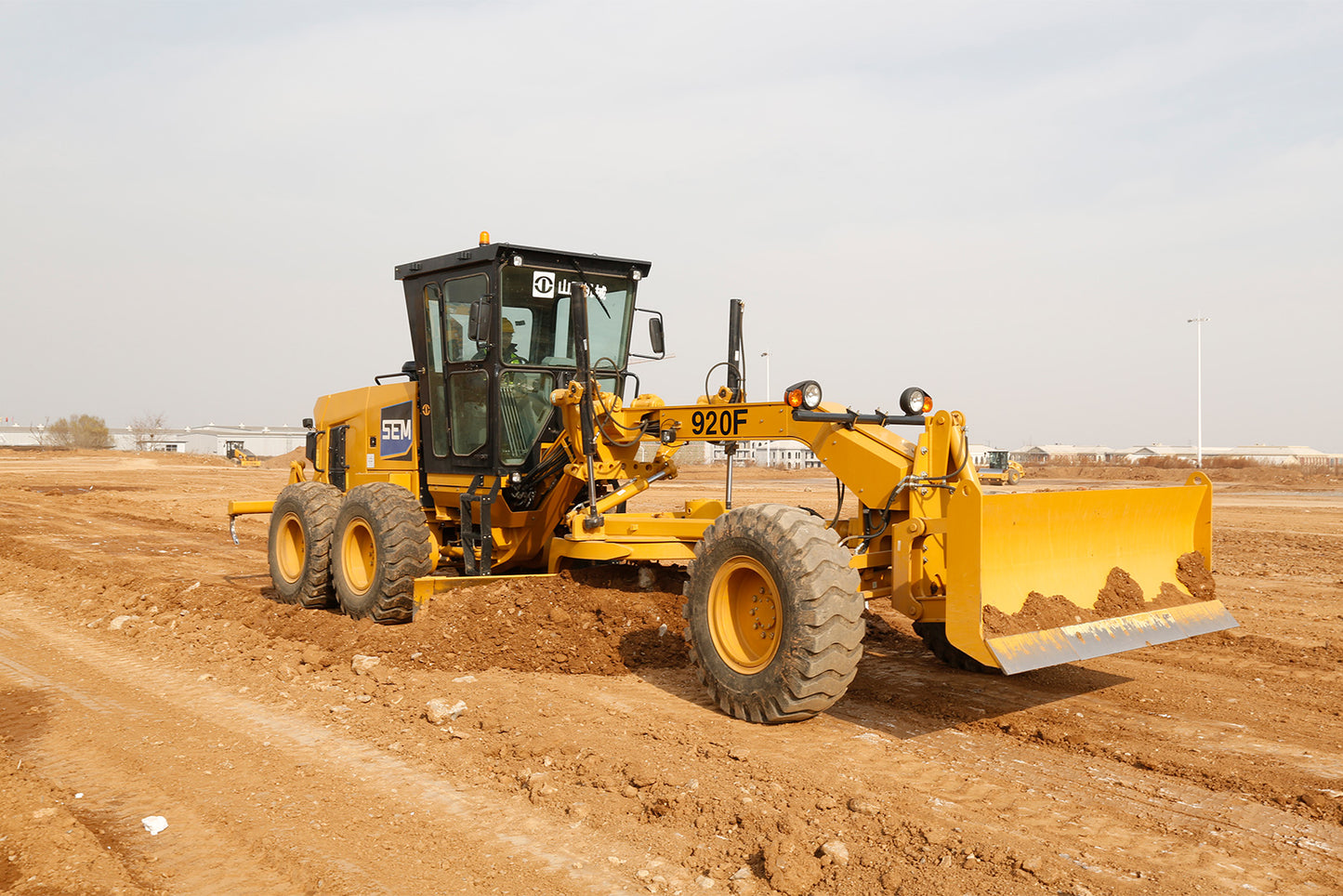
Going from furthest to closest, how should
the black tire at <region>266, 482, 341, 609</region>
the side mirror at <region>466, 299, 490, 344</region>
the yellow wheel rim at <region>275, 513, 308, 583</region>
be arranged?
the yellow wheel rim at <region>275, 513, 308, 583</region>
the black tire at <region>266, 482, 341, 609</region>
the side mirror at <region>466, 299, 490, 344</region>

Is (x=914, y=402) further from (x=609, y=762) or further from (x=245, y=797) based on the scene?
(x=245, y=797)

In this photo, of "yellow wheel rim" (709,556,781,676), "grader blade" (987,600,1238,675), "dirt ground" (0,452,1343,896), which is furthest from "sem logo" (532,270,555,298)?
"grader blade" (987,600,1238,675)

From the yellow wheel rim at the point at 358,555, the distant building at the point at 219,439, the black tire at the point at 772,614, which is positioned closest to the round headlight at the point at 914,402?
the black tire at the point at 772,614

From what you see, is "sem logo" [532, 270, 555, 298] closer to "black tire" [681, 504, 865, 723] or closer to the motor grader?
the motor grader

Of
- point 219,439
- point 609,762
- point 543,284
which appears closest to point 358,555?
point 543,284

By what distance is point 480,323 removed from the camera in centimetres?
760

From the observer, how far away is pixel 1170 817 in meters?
4.20

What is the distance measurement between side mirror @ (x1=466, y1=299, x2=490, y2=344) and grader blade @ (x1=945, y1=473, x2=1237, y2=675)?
4034mm

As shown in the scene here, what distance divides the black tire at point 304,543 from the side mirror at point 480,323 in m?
2.70

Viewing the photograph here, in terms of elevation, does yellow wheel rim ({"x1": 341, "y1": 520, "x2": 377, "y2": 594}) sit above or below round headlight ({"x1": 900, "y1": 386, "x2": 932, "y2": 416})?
below

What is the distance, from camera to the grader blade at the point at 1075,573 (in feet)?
16.4

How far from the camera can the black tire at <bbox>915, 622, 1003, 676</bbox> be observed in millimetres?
6875

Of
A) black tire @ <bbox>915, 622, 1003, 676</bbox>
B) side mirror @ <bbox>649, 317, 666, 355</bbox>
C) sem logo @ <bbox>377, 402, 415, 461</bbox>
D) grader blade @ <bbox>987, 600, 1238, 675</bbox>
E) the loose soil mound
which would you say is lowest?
black tire @ <bbox>915, 622, 1003, 676</bbox>

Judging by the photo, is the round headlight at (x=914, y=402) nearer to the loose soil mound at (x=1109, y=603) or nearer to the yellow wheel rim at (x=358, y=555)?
the loose soil mound at (x=1109, y=603)
